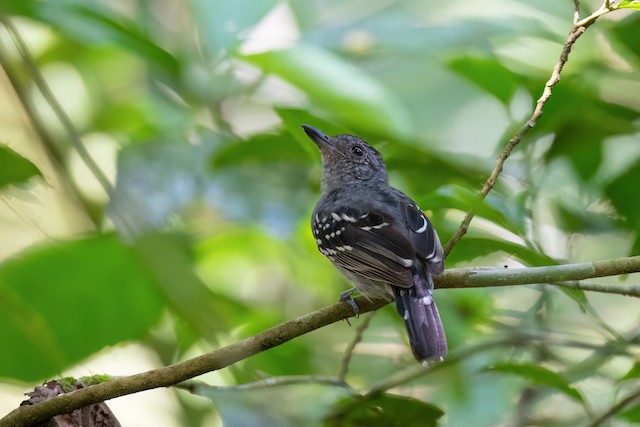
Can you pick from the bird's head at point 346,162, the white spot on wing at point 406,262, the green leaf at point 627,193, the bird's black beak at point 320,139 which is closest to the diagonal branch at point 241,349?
the white spot on wing at point 406,262

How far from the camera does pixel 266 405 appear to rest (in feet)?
8.66

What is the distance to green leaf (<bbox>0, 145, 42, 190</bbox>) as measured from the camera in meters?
2.07

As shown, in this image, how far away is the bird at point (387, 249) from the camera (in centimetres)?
283

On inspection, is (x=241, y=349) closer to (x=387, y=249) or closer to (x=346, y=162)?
(x=387, y=249)

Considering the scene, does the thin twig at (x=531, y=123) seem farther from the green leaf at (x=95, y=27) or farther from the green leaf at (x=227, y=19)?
the green leaf at (x=95, y=27)

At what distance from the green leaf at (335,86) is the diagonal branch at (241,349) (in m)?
1.21

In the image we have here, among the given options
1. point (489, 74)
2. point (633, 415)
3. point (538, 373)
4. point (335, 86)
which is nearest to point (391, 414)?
point (538, 373)

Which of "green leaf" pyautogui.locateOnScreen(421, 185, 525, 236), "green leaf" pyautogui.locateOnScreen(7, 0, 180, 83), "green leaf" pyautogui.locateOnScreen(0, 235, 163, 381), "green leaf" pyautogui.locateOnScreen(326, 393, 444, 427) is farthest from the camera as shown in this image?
"green leaf" pyautogui.locateOnScreen(7, 0, 180, 83)

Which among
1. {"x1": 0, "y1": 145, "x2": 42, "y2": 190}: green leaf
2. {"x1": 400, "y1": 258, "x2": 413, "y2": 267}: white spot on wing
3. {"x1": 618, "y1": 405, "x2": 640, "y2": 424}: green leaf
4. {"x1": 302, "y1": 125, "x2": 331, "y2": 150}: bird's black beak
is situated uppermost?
{"x1": 302, "y1": 125, "x2": 331, "y2": 150}: bird's black beak

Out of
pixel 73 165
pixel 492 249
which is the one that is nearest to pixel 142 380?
pixel 492 249

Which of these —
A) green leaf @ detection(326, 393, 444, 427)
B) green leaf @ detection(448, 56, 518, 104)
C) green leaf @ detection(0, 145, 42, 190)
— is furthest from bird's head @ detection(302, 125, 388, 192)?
green leaf @ detection(0, 145, 42, 190)

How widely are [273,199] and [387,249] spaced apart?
1080mm

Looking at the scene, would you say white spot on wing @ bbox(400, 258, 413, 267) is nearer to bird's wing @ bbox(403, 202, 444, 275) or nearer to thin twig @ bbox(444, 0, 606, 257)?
bird's wing @ bbox(403, 202, 444, 275)

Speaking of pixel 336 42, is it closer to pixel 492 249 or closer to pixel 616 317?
pixel 616 317
